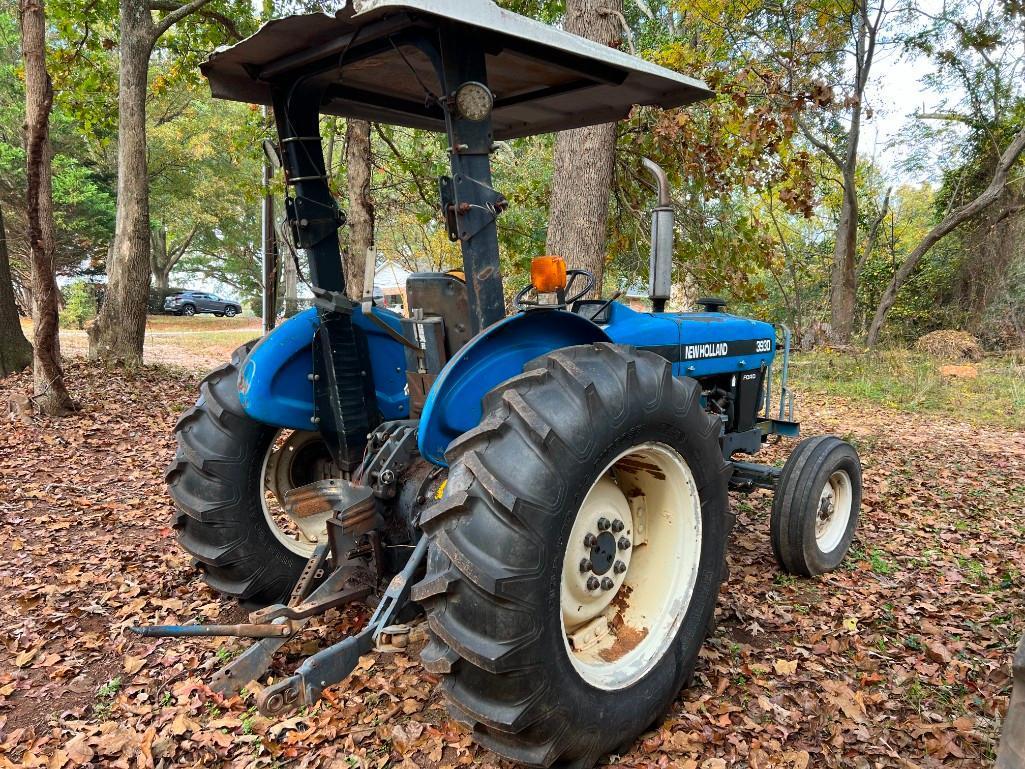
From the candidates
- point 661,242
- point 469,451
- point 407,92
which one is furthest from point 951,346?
point 469,451

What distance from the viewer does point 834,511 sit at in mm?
4062

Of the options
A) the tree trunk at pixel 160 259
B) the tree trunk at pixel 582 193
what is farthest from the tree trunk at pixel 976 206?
the tree trunk at pixel 160 259

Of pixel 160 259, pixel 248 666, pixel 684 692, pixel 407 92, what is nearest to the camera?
pixel 248 666

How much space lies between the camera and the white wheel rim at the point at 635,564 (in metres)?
2.45

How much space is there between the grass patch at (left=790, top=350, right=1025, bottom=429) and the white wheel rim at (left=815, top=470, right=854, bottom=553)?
606 cm

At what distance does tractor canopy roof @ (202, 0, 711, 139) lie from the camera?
7.09 feet

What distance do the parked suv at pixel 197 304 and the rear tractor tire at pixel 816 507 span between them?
33.2 meters

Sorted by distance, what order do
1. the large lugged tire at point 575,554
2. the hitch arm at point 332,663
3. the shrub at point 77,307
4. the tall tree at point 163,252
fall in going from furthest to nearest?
the tall tree at point 163,252
the shrub at point 77,307
the hitch arm at point 332,663
the large lugged tire at point 575,554

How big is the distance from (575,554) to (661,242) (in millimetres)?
1788

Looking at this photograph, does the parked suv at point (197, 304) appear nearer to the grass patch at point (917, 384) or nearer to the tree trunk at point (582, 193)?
the grass patch at point (917, 384)

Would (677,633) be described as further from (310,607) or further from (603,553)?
(310,607)

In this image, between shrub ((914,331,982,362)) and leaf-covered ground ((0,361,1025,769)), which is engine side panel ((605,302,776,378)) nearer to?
leaf-covered ground ((0,361,1025,769))

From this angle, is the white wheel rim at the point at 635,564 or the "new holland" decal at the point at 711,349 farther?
the "new holland" decal at the point at 711,349

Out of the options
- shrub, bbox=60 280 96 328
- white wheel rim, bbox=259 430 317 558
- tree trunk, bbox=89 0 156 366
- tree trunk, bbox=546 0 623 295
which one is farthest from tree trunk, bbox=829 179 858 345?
shrub, bbox=60 280 96 328
